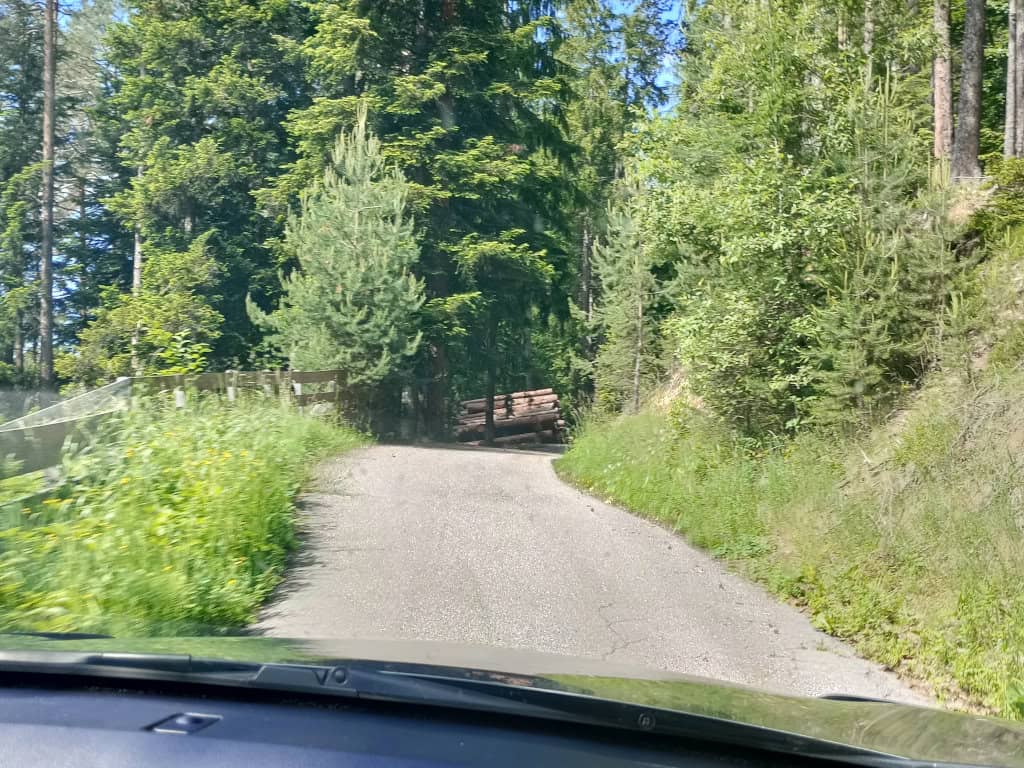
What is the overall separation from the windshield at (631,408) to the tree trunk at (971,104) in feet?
0.28

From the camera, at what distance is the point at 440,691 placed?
294 cm

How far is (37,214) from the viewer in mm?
45406

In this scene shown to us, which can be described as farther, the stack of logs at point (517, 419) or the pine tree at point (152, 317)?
the stack of logs at point (517, 419)

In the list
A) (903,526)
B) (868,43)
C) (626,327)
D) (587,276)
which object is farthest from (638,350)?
(587,276)

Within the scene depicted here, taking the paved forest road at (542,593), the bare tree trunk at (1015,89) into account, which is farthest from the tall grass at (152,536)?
the bare tree trunk at (1015,89)

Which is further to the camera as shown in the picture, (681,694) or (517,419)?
(517,419)

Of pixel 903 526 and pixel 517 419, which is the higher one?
pixel 903 526

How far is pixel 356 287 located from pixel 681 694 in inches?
947

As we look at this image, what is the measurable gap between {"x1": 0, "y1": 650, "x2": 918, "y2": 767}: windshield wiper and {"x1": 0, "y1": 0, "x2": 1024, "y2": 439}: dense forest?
1101 cm

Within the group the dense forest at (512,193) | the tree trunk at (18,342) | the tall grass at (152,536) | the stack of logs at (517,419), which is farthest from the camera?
the stack of logs at (517,419)

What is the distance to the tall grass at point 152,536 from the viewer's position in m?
6.58

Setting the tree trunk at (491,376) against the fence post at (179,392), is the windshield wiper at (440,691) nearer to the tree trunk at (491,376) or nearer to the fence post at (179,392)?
the fence post at (179,392)

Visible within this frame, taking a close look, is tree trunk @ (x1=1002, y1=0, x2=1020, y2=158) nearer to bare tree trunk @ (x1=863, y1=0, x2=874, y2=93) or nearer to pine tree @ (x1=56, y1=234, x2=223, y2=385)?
bare tree trunk @ (x1=863, y1=0, x2=874, y2=93)

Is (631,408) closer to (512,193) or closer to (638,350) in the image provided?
(638,350)
